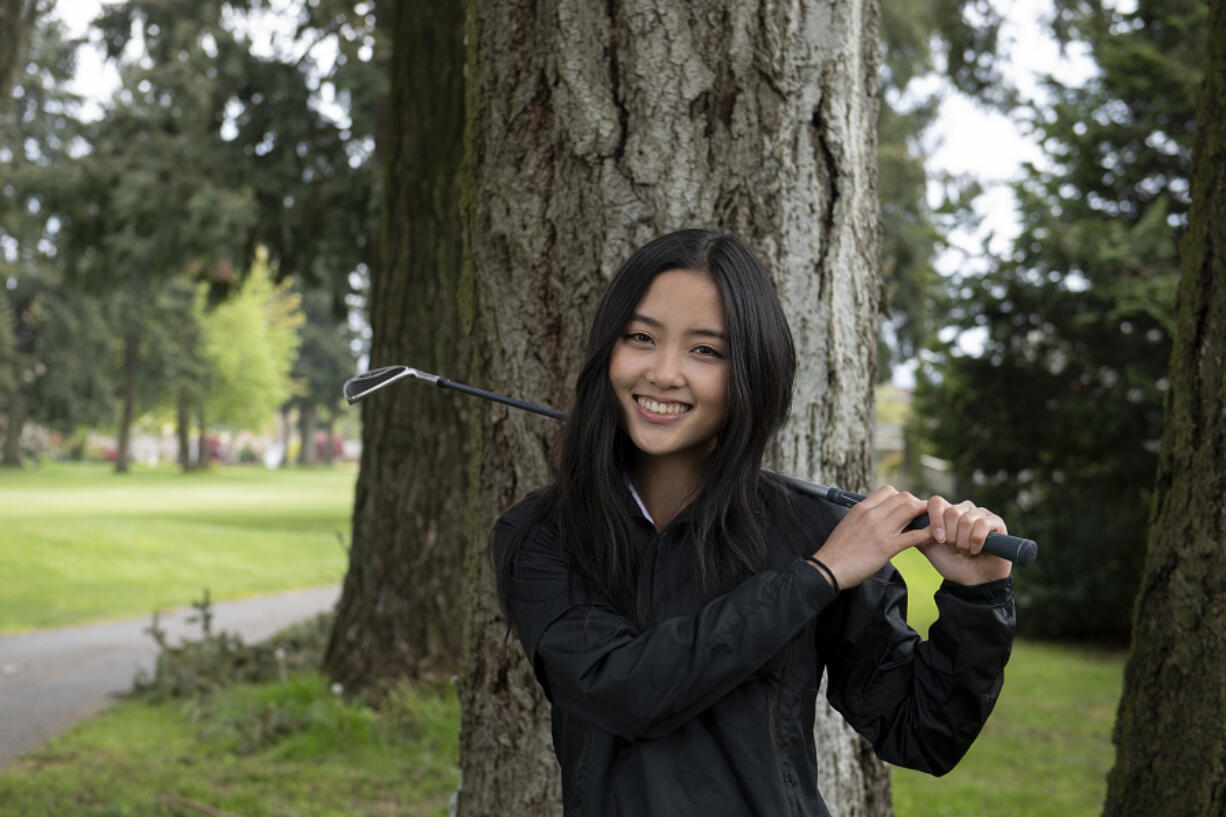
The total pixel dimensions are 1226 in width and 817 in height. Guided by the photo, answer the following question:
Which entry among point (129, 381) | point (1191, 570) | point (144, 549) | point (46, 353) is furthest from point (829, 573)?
point (129, 381)

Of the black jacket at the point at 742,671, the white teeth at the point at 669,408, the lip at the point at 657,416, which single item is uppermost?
the white teeth at the point at 669,408

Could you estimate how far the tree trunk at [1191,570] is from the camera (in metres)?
2.78

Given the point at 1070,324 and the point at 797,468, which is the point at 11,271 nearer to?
the point at 1070,324

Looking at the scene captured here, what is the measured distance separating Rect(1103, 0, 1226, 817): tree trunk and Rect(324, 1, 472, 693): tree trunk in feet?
15.8

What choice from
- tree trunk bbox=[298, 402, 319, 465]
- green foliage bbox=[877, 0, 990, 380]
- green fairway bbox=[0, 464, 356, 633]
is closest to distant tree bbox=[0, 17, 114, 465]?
green fairway bbox=[0, 464, 356, 633]

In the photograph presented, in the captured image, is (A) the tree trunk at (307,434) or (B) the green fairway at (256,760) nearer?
(B) the green fairway at (256,760)

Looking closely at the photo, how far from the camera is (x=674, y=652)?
5.70 ft

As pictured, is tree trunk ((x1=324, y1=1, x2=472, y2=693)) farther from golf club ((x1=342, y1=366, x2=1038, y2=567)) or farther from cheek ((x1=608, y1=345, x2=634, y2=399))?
cheek ((x1=608, y1=345, x2=634, y2=399))

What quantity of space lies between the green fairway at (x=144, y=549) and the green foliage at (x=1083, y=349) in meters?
Result: 6.97

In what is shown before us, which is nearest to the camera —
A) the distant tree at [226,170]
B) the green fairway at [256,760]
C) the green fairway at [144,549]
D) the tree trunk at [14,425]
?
the green fairway at [256,760]

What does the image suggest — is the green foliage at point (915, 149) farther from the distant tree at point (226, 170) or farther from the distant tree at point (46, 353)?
the distant tree at point (46, 353)

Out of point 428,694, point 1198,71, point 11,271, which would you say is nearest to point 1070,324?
point 1198,71

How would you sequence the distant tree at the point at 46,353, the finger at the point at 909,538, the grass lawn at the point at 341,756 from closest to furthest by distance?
the finger at the point at 909,538, the grass lawn at the point at 341,756, the distant tree at the point at 46,353

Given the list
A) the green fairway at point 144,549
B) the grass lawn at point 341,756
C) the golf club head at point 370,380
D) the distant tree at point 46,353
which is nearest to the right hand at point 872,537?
the golf club head at point 370,380
